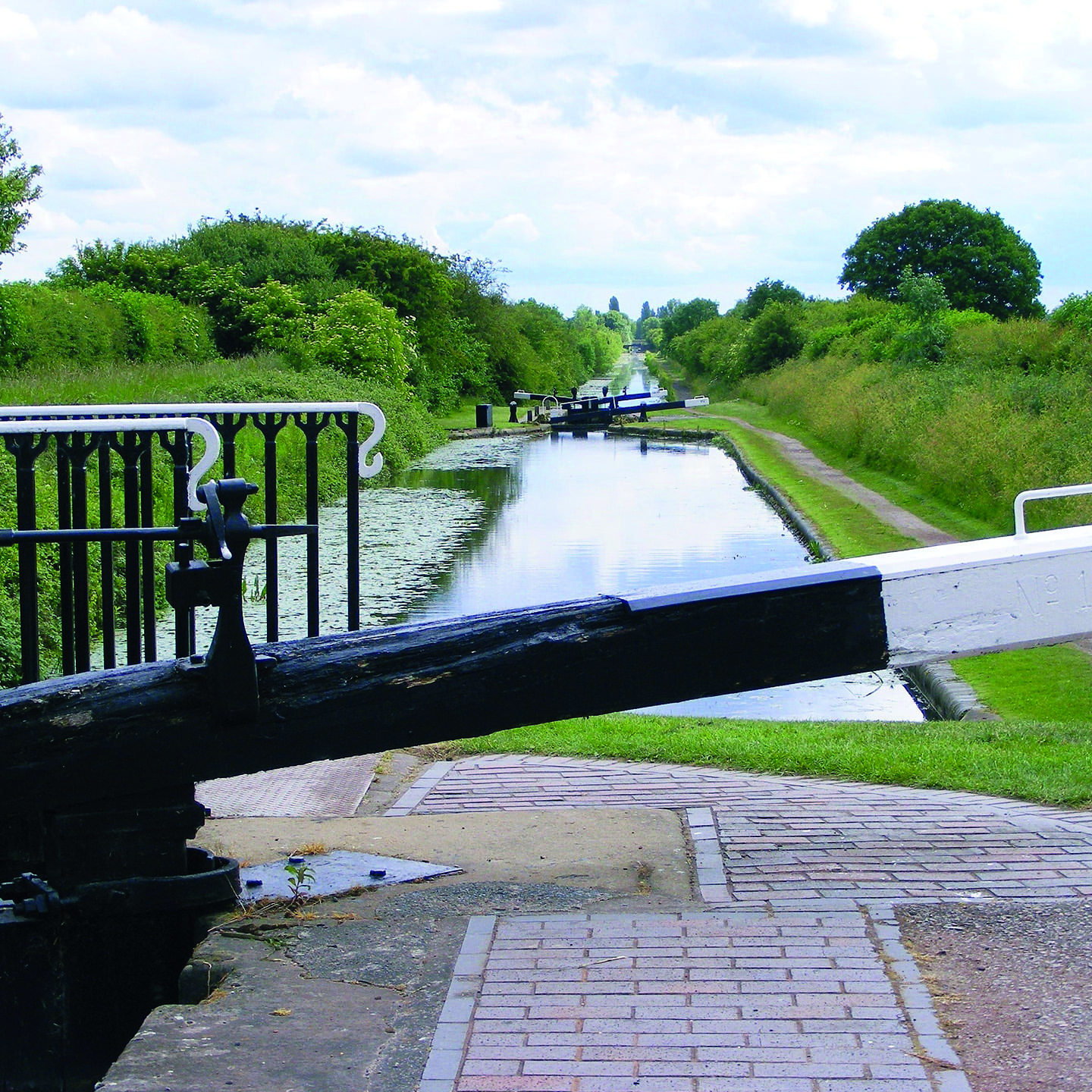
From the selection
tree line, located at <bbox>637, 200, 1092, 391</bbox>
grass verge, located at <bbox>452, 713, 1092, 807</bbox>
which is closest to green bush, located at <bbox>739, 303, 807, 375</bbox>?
tree line, located at <bbox>637, 200, 1092, 391</bbox>

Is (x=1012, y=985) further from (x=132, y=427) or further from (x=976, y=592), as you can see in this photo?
(x=132, y=427)

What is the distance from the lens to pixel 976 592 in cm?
367

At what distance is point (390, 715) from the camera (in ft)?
11.1

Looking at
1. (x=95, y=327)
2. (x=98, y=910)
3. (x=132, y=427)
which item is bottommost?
(x=98, y=910)

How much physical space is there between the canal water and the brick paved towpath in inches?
29.2

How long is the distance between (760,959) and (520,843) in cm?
122

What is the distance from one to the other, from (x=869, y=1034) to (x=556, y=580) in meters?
10.9

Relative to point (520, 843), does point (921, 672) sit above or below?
below

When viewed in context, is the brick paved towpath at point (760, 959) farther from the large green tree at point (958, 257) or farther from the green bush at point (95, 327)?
the large green tree at point (958, 257)

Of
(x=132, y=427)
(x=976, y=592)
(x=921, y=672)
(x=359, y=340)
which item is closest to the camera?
(x=976, y=592)

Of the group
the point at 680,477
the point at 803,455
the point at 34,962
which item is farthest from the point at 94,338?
the point at 34,962

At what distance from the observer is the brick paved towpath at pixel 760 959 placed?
264 cm

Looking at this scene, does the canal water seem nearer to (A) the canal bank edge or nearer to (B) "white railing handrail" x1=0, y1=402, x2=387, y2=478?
(A) the canal bank edge

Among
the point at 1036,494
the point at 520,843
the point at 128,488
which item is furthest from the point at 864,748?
the point at 128,488
